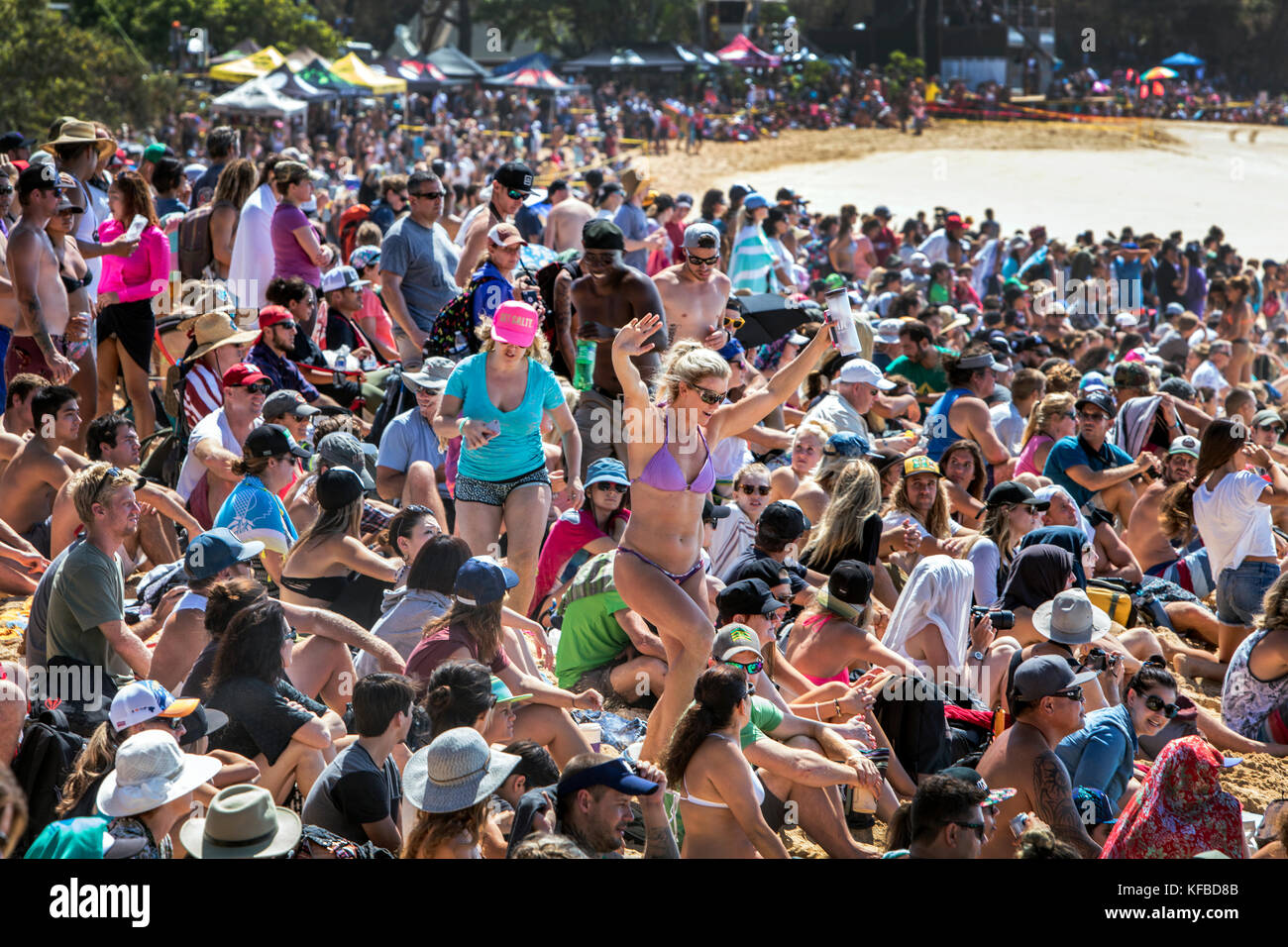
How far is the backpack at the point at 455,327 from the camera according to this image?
24.0 ft

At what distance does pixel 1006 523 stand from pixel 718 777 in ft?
10.1

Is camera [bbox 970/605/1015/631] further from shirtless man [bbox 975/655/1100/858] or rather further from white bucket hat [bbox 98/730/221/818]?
white bucket hat [bbox 98/730/221/818]

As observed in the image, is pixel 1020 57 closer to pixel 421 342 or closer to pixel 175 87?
pixel 175 87

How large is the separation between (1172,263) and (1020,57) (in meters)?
35.7

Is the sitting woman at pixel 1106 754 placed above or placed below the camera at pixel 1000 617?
below

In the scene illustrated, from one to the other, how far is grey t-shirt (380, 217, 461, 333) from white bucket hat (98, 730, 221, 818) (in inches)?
187

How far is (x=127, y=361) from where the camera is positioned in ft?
26.5

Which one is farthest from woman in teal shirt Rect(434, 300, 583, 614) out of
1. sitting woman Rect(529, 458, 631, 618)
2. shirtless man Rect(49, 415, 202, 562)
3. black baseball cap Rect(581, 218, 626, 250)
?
shirtless man Rect(49, 415, 202, 562)

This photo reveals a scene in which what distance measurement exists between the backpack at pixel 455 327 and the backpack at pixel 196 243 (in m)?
2.37

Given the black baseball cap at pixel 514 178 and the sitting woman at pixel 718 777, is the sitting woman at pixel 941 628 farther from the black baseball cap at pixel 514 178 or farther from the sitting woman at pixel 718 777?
the black baseball cap at pixel 514 178

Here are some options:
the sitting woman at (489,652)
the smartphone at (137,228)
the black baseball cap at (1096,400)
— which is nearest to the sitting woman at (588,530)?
the sitting woman at (489,652)

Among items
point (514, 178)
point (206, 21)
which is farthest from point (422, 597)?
point (206, 21)

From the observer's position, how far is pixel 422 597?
194 inches
